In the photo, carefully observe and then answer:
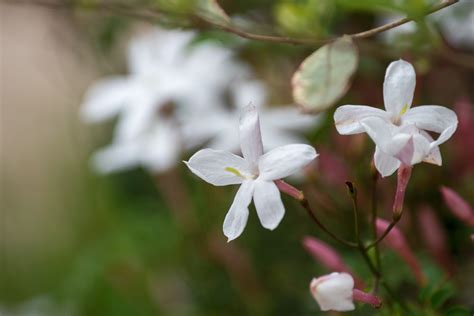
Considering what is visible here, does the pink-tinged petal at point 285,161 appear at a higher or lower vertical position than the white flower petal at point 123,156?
higher

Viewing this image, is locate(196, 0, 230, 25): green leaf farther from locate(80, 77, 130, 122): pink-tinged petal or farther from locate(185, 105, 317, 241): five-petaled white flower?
locate(80, 77, 130, 122): pink-tinged petal

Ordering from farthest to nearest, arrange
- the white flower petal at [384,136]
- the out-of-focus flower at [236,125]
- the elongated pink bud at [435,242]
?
1. the out-of-focus flower at [236,125]
2. the elongated pink bud at [435,242]
3. the white flower petal at [384,136]

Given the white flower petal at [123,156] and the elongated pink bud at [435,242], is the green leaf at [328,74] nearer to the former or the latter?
the elongated pink bud at [435,242]

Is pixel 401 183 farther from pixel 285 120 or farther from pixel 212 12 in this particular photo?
pixel 285 120

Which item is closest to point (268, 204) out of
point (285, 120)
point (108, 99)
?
point (285, 120)

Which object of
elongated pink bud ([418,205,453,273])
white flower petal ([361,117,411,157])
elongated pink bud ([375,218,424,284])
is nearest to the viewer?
white flower petal ([361,117,411,157])

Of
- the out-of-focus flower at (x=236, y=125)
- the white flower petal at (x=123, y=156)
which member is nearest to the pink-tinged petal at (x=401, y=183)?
the out-of-focus flower at (x=236, y=125)

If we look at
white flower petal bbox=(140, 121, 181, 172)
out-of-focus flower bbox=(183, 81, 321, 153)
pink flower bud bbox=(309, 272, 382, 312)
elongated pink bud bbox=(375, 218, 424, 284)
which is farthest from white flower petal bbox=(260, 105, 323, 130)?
pink flower bud bbox=(309, 272, 382, 312)
